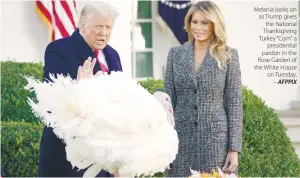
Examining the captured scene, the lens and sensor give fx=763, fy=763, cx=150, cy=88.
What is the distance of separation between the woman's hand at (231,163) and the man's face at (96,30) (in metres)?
0.96

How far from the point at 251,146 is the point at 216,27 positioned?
185 centimetres

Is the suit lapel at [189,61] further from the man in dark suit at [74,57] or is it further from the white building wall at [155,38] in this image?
the white building wall at [155,38]

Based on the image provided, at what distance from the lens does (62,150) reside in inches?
146

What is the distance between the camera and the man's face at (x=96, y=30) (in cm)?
357

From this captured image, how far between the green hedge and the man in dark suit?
1.77 metres

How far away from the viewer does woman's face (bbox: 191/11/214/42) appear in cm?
400

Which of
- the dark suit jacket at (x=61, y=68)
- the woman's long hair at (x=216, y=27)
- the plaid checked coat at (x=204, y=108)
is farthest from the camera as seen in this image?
the plaid checked coat at (x=204, y=108)

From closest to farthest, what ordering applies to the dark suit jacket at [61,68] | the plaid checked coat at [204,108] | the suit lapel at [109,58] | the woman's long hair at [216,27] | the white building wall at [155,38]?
1. the dark suit jacket at [61,68]
2. the suit lapel at [109,58]
3. the woman's long hair at [216,27]
4. the plaid checked coat at [204,108]
5. the white building wall at [155,38]

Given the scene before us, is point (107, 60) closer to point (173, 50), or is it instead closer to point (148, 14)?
point (173, 50)

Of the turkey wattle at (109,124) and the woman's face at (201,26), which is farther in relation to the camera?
the woman's face at (201,26)

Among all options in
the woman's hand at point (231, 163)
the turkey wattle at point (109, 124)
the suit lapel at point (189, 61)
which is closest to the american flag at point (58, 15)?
the suit lapel at point (189, 61)

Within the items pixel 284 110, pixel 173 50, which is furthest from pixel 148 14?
pixel 173 50

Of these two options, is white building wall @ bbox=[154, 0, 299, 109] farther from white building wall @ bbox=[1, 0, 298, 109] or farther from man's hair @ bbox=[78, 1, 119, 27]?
man's hair @ bbox=[78, 1, 119, 27]

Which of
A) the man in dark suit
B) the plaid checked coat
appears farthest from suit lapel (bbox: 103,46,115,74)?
the plaid checked coat
